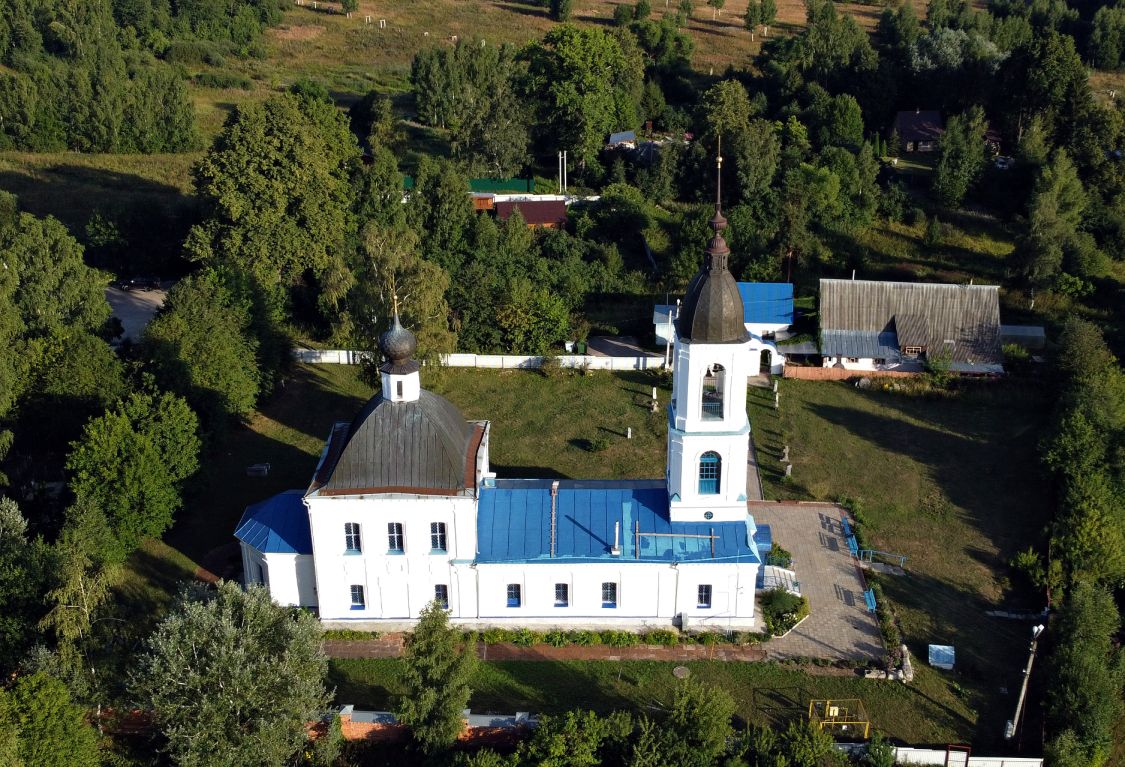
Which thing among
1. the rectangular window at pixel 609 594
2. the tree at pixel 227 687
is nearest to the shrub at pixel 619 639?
the rectangular window at pixel 609 594

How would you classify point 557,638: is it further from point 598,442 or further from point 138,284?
point 138,284

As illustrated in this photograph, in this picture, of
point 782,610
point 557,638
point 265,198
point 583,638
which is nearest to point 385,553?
point 557,638

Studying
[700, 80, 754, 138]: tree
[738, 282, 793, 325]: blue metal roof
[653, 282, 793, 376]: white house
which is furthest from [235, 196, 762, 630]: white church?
[700, 80, 754, 138]: tree

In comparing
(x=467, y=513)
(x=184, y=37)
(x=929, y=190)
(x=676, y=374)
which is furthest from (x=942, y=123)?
(x=184, y=37)

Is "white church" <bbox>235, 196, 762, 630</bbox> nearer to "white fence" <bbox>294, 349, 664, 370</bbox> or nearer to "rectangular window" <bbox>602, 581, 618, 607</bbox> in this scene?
"rectangular window" <bbox>602, 581, 618, 607</bbox>

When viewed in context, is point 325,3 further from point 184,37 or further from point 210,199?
point 210,199

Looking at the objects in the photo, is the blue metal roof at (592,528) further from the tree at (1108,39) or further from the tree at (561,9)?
the tree at (561,9)
